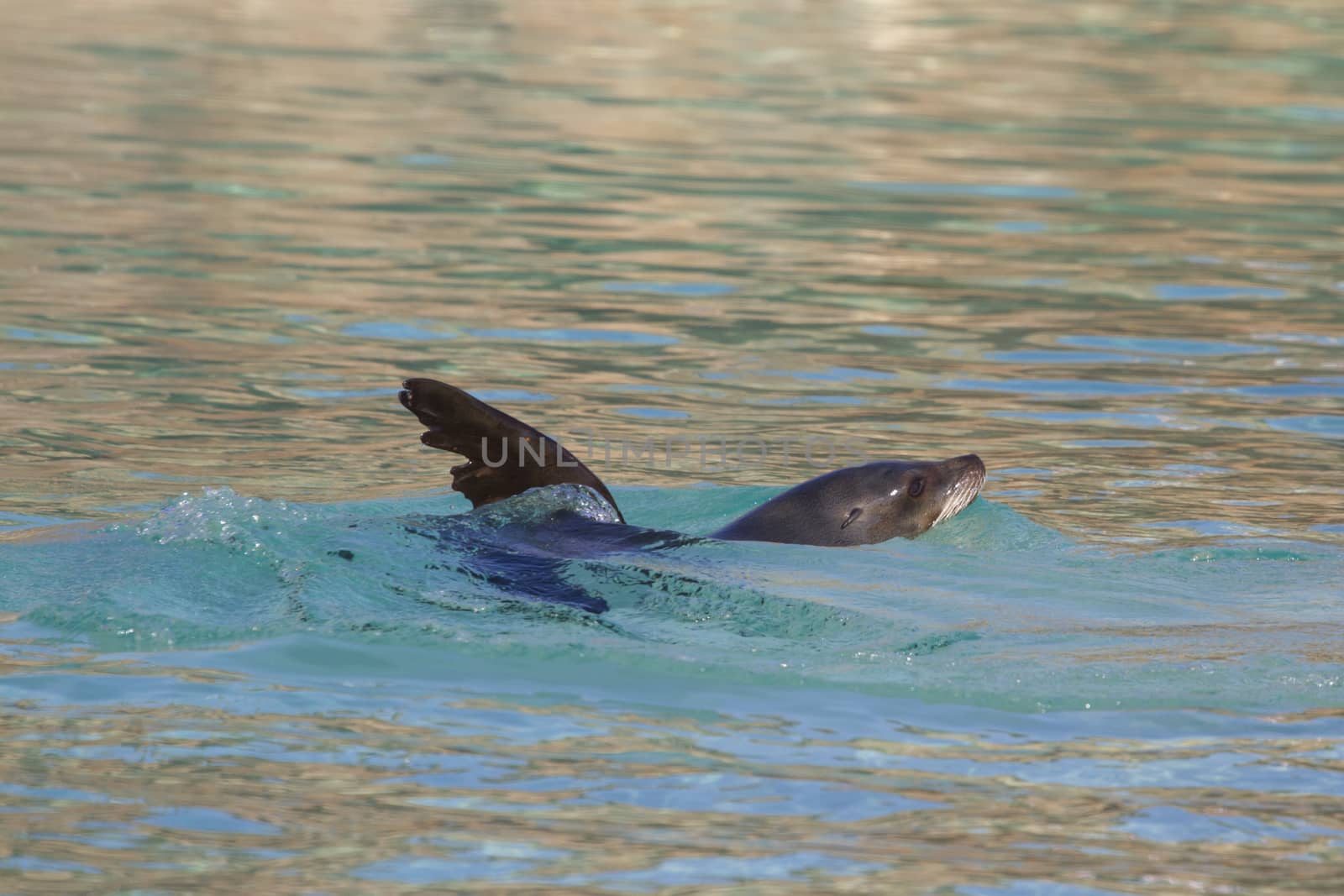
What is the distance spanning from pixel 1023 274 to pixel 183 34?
55.6ft

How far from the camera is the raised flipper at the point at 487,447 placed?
7352 mm

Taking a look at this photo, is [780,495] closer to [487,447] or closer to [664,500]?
[664,500]

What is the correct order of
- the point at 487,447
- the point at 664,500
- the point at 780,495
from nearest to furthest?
the point at 487,447 < the point at 780,495 < the point at 664,500

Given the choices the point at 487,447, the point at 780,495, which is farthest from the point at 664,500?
the point at 487,447

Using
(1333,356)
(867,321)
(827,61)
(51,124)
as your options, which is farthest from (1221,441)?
(827,61)

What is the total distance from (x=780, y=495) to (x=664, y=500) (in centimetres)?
98

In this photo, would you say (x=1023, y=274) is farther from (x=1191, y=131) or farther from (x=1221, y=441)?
(x=1191, y=131)

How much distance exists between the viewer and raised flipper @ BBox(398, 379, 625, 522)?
735 cm

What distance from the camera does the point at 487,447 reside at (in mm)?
7457

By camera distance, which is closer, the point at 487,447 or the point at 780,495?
the point at 487,447

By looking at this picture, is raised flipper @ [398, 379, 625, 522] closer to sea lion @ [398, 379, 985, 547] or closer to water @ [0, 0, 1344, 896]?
sea lion @ [398, 379, 985, 547]

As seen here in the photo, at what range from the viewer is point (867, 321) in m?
12.9

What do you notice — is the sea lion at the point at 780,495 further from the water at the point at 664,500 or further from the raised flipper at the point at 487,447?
the water at the point at 664,500

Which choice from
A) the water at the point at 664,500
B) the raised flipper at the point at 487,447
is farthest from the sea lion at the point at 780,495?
the water at the point at 664,500
